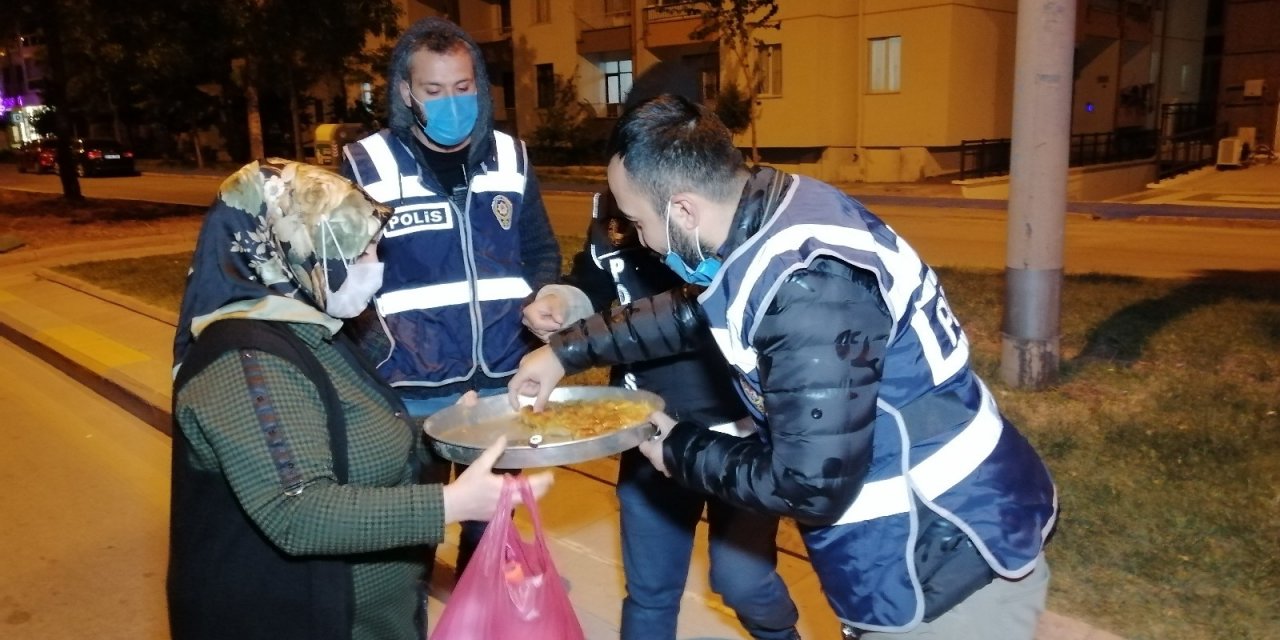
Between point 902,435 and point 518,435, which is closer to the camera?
point 902,435

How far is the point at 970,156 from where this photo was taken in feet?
81.3

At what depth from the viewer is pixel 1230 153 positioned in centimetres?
2561

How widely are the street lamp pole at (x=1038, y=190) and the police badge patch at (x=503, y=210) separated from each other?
3.54 metres

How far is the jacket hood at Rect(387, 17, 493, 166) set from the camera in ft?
10.5

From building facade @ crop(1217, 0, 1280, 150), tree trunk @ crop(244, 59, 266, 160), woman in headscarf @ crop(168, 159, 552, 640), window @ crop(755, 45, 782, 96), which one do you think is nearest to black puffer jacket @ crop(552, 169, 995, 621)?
woman in headscarf @ crop(168, 159, 552, 640)

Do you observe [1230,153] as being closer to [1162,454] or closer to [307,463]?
[1162,454]

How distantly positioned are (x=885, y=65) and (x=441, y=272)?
79.0 ft

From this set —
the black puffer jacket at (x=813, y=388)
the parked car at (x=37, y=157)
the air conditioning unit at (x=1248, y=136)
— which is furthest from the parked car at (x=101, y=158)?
the black puffer jacket at (x=813, y=388)

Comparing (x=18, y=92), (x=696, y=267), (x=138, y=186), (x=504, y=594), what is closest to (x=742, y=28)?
(x=138, y=186)

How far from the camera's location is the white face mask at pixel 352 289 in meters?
2.09

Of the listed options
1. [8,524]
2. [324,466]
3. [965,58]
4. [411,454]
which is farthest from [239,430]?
[965,58]

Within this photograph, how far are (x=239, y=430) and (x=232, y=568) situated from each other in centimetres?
33

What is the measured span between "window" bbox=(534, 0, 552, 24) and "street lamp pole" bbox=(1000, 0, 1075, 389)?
29801 mm

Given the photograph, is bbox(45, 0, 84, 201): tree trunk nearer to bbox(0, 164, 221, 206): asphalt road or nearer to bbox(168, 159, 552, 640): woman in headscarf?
bbox(0, 164, 221, 206): asphalt road
